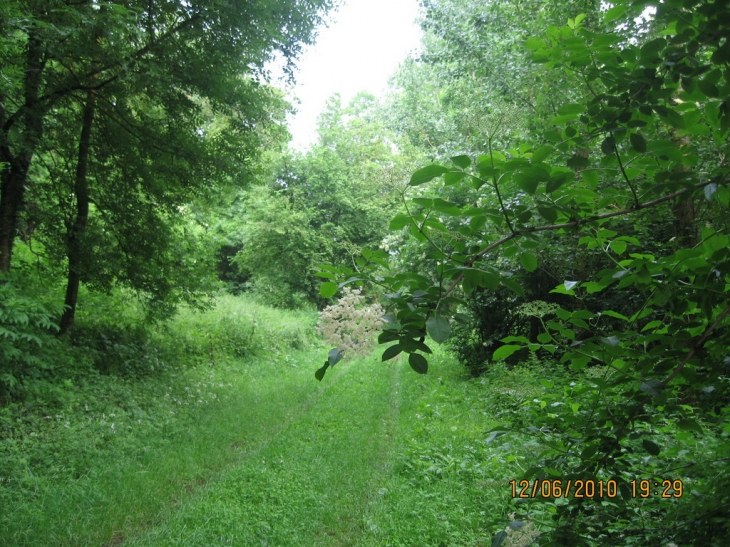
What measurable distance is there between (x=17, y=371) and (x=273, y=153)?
804 inches

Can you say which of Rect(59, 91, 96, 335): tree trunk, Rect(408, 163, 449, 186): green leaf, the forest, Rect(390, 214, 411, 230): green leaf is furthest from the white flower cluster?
Rect(59, 91, 96, 335): tree trunk

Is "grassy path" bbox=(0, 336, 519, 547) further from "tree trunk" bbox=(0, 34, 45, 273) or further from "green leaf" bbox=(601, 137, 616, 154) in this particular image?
"tree trunk" bbox=(0, 34, 45, 273)

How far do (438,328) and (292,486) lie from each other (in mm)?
5218

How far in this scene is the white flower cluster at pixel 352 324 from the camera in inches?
96.0

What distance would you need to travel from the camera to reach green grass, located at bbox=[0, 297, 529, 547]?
457cm

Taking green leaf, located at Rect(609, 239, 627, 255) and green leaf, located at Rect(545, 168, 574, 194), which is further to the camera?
green leaf, located at Rect(609, 239, 627, 255)

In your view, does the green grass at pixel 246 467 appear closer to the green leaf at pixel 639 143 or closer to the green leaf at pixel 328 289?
the green leaf at pixel 328 289

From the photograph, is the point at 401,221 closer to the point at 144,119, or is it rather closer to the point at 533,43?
the point at 533,43

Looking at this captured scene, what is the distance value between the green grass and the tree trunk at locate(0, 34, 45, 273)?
8.43 ft

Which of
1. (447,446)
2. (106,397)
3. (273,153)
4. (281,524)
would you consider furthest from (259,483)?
(273,153)

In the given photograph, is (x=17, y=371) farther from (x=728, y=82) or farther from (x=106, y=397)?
(x=728, y=82)

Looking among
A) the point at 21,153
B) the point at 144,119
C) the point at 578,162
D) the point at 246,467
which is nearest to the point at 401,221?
the point at 578,162

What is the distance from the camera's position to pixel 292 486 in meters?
5.73

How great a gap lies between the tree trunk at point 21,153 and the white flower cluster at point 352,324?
20.1 feet
